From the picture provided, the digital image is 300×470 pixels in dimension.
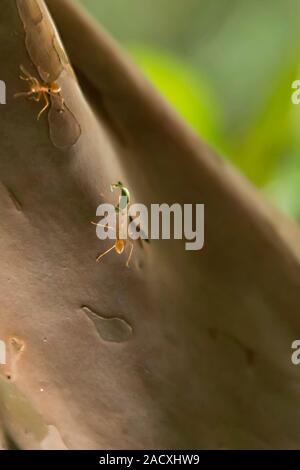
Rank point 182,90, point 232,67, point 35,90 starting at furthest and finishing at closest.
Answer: point 232,67 < point 182,90 < point 35,90

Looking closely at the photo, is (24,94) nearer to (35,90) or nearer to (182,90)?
(35,90)

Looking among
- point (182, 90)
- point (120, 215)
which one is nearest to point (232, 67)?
point (182, 90)

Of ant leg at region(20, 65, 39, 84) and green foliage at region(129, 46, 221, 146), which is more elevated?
green foliage at region(129, 46, 221, 146)

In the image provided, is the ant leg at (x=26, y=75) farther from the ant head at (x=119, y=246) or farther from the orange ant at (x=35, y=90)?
the ant head at (x=119, y=246)

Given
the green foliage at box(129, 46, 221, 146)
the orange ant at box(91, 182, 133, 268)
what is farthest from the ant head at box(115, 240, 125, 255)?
the green foliage at box(129, 46, 221, 146)

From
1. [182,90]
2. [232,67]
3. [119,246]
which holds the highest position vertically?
[232,67]

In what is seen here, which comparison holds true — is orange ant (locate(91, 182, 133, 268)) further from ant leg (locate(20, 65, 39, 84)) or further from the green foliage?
the green foliage

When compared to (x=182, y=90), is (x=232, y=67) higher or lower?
higher
